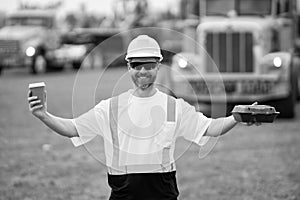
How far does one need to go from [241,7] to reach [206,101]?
3204 mm

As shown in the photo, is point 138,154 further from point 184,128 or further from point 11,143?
point 11,143

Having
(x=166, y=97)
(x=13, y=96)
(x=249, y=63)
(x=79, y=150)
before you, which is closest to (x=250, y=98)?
(x=249, y=63)

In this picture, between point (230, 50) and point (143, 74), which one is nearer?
point (143, 74)

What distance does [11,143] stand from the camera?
8305 mm

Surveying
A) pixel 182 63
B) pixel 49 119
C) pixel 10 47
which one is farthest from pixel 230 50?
pixel 10 47

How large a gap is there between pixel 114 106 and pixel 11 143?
5.31 meters

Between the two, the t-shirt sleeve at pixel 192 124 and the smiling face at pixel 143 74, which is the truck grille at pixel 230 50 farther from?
the smiling face at pixel 143 74

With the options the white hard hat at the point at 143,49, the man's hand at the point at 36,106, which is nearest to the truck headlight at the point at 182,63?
the white hard hat at the point at 143,49

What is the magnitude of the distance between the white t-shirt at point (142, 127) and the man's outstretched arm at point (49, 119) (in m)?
0.04

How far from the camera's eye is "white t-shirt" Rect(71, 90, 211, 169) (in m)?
3.16

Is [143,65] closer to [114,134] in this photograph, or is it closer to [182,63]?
[114,134]

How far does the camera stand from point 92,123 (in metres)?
3.29

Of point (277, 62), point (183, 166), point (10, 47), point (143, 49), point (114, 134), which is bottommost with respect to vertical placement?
point (183, 166)

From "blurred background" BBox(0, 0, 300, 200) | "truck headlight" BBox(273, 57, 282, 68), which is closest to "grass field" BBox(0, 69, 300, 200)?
"blurred background" BBox(0, 0, 300, 200)
